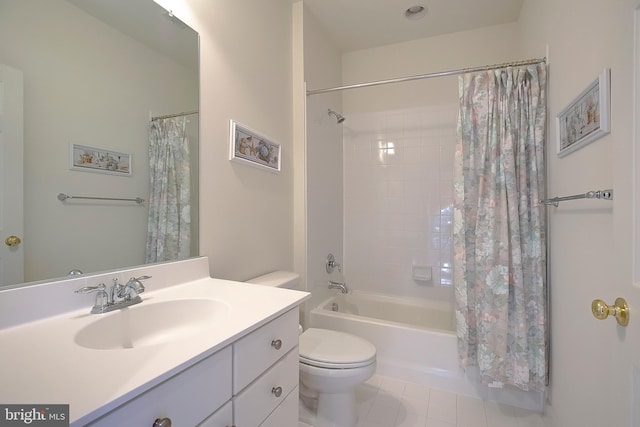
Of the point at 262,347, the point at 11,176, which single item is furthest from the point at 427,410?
the point at 11,176

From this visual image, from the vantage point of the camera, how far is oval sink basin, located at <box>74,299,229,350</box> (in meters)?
0.78

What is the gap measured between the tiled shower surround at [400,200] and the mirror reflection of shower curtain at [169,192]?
5.58 ft

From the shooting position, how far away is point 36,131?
2.55 ft


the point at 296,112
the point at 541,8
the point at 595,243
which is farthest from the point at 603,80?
the point at 296,112

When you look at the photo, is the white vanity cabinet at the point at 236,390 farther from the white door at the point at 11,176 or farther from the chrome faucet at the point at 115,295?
the white door at the point at 11,176

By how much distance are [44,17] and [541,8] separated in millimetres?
2203

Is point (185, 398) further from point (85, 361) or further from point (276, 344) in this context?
point (276, 344)

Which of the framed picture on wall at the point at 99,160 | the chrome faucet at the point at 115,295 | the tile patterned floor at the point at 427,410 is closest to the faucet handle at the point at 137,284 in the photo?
the chrome faucet at the point at 115,295

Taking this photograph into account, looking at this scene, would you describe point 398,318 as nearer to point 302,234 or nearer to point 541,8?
point 302,234

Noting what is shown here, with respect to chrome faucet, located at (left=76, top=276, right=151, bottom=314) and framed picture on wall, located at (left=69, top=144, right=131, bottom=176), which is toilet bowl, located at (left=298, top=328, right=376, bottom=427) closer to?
chrome faucet, located at (left=76, top=276, right=151, bottom=314)

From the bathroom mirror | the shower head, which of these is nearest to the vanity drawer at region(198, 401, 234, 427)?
the bathroom mirror

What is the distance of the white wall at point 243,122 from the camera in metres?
1.29

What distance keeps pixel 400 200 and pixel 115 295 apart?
216cm

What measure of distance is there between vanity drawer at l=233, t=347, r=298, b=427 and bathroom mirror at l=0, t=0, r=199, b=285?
0.63 m
